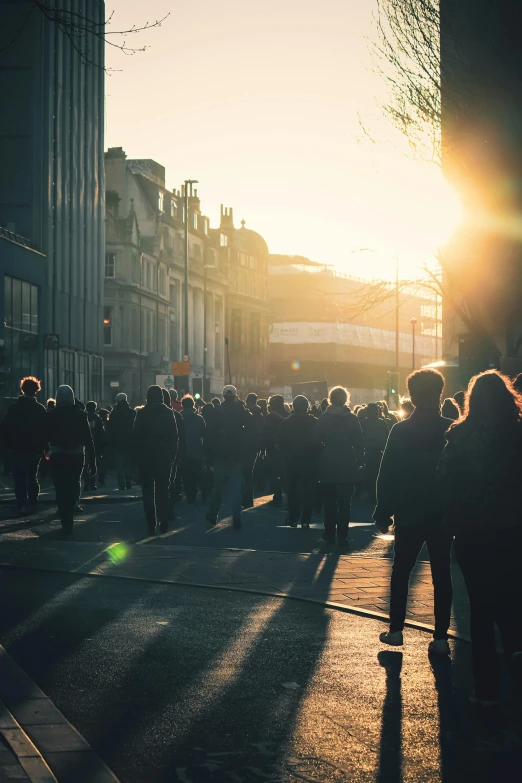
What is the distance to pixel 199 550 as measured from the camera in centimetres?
1295

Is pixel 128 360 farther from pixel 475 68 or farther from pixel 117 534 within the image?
pixel 117 534

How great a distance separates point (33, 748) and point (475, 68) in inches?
741

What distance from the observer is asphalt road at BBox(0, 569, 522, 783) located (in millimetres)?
4984

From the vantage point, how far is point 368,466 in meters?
21.1

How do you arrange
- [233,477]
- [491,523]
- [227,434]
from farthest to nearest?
[233,477], [227,434], [491,523]

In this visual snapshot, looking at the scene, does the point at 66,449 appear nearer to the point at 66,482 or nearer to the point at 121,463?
the point at 66,482

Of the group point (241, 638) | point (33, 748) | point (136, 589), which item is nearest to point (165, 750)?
point (33, 748)

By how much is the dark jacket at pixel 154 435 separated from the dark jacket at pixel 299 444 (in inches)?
91.1

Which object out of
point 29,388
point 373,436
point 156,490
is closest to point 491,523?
point 156,490

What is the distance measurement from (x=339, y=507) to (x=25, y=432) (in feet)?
17.1

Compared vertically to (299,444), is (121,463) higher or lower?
lower

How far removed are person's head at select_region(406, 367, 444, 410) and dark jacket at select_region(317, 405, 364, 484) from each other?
5.79 meters

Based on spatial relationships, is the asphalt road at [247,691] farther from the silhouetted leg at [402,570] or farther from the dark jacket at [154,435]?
the dark jacket at [154,435]

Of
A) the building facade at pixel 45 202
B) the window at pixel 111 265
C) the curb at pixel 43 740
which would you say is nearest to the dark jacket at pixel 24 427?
the curb at pixel 43 740
